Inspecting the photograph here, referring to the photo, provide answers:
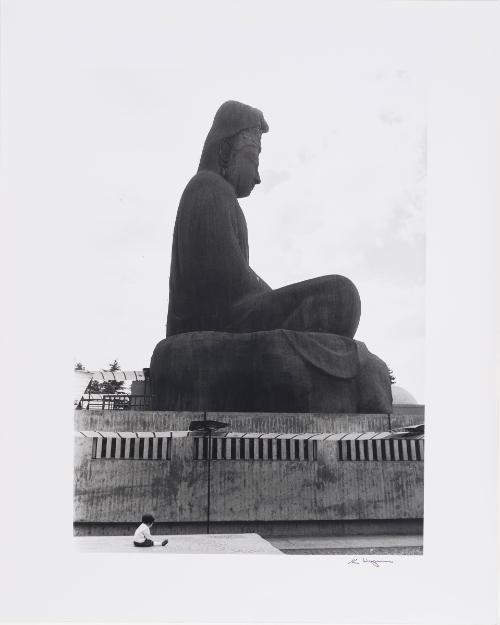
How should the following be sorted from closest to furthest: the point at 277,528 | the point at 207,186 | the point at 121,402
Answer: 1. the point at 277,528
2. the point at 207,186
3. the point at 121,402

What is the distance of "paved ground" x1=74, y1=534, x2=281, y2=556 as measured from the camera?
15.4ft

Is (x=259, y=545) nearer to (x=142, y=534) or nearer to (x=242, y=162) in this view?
(x=142, y=534)

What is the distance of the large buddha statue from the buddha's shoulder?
0.03 feet

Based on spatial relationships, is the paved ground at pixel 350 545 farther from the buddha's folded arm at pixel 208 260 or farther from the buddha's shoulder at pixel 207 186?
the buddha's shoulder at pixel 207 186

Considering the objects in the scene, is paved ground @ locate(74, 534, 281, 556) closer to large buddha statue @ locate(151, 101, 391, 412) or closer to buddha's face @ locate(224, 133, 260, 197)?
large buddha statue @ locate(151, 101, 391, 412)

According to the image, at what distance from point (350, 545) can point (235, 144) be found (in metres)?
3.99

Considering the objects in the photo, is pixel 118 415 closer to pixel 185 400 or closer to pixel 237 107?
pixel 185 400

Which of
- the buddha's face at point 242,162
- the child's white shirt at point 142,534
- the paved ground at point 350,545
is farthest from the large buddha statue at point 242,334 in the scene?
the child's white shirt at point 142,534

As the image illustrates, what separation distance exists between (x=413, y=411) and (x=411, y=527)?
290 centimetres

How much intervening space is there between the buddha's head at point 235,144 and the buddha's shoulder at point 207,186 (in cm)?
34

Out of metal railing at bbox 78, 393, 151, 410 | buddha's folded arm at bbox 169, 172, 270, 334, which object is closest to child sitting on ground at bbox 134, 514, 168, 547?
metal railing at bbox 78, 393, 151, 410

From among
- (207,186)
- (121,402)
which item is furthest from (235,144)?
(121,402)

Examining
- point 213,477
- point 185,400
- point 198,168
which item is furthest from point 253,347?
point 198,168

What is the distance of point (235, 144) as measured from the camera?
23.8 feet
